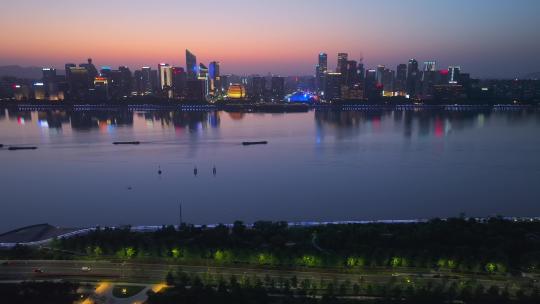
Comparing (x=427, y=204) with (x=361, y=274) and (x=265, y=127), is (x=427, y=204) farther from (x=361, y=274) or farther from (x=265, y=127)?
(x=265, y=127)

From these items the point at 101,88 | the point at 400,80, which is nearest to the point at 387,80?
the point at 400,80

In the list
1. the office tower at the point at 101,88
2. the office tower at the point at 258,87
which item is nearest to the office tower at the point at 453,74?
the office tower at the point at 258,87

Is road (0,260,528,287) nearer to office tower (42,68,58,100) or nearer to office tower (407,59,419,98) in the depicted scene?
office tower (42,68,58,100)

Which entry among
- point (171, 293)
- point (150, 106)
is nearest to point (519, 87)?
point (150, 106)

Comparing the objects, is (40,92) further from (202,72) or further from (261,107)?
(261,107)

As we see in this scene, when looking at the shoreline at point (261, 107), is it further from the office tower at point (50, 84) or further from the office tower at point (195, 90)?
the office tower at point (50, 84)

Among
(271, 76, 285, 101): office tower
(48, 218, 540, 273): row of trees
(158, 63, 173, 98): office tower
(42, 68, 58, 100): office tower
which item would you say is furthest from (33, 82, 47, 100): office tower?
(48, 218, 540, 273): row of trees

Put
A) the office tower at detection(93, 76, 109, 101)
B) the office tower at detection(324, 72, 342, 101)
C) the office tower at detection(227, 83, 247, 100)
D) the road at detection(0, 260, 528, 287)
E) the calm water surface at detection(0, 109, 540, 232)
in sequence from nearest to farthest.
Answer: the road at detection(0, 260, 528, 287), the calm water surface at detection(0, 109, 540, 232), the office tower at detection(93, 76, 109, 101), the office tower at detection(227, 83, 247, 100), the office tower at detection(324, 72, 342, 101)
